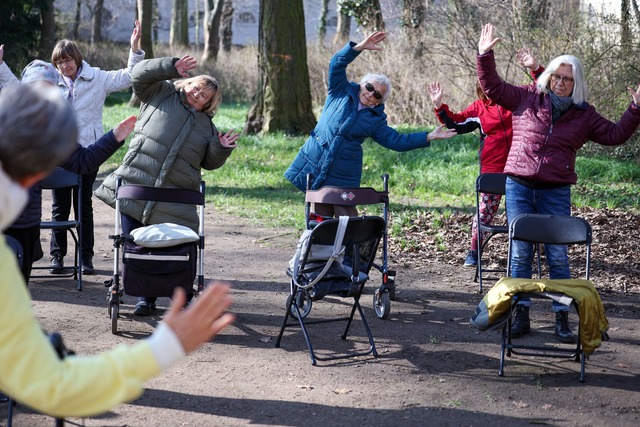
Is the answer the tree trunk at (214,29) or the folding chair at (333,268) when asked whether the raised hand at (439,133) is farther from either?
the tree trunk at (214,29)

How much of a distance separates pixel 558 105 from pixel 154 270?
3.38 meters

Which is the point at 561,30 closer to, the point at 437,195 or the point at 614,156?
the point at 614,156

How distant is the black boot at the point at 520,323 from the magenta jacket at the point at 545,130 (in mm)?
1055

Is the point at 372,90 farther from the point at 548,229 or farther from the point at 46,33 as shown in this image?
the point at 46,33

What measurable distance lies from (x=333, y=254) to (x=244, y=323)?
124 cm

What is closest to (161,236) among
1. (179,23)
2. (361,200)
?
(361,200)

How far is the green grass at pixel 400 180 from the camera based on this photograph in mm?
12266

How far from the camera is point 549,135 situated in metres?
6.80

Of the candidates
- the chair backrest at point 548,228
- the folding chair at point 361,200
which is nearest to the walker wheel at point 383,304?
the folding chair at point 361,200

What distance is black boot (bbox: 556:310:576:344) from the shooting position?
268 inches

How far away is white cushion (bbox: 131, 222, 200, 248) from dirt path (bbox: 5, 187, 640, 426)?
75cm

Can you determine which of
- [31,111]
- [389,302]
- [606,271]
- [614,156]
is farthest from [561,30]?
[31,111]

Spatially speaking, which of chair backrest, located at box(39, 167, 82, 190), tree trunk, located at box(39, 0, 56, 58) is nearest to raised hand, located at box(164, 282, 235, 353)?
chair backrest, located at box(39, 167, 82, 190)

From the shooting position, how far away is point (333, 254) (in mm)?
6477
